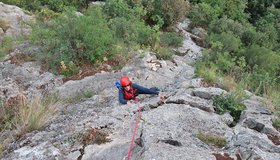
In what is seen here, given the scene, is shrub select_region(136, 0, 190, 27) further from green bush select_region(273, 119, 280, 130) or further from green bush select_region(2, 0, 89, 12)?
green bush select_region(273, 119, 280, 130)

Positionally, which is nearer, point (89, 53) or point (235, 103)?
point (235, 103)

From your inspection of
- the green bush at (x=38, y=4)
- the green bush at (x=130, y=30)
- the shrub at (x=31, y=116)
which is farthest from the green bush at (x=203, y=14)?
the shrub at (x=31, y=116)

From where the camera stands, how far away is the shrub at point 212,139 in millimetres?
5754

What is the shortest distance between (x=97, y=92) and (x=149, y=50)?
2852 millimetres

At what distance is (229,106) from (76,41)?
4.15 metres

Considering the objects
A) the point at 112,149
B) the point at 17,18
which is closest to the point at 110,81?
the point at 112,149

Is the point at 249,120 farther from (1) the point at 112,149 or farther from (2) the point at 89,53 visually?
(2) the point at 89,53

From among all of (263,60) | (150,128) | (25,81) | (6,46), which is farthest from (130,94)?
(263,60)

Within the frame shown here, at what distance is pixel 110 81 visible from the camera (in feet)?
29.1

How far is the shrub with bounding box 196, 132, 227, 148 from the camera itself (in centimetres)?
575

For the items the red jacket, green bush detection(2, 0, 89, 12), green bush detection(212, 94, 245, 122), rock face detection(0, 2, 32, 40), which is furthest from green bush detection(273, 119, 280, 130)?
green bush detection(2, 0, 89, 12)

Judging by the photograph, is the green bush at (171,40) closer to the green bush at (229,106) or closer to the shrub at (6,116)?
the green bush at (229,106)

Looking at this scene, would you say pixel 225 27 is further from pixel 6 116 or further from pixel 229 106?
pixel 6 116

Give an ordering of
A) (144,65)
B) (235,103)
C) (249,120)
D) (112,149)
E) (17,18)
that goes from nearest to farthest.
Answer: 1. (112,149)
2. (249,120)
3. (235,103)
4. (144,65)
5. (17,18)
